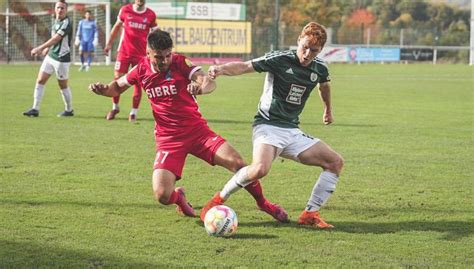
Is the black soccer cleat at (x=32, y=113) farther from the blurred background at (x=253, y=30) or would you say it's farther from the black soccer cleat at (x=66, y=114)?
the blurred background at (x=253, y=30)

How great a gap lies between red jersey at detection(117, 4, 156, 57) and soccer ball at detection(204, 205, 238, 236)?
29.0 feet

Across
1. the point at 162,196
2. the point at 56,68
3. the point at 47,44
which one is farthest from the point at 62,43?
the point at 162,196

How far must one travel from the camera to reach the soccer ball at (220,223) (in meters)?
6.01

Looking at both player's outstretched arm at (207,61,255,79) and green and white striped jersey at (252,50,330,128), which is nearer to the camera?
player's outstretched arm at (207,61,255,79)

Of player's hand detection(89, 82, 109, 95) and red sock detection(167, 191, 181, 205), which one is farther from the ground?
player's hand detection(89, 82, 109, 95)

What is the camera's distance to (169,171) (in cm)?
684

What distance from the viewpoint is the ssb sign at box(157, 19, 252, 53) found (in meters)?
41.3

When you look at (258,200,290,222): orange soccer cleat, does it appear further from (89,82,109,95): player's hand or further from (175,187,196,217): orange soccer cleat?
(89,82,109,95): player's hand

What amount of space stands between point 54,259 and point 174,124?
213cm

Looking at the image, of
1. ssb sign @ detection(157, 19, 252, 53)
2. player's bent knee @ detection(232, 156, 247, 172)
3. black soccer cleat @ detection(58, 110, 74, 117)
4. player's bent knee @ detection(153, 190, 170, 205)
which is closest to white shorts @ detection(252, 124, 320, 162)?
player's bent knee @ detection(232, 156, 247, 172)

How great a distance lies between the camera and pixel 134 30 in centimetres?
1456

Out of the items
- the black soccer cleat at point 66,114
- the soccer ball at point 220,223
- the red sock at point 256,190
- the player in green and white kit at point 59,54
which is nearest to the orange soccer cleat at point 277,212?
the red sock at point 256,190

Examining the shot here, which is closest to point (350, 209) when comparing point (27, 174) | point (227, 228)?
point (227, 228)

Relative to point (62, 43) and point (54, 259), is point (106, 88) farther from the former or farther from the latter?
point (62, 43)
